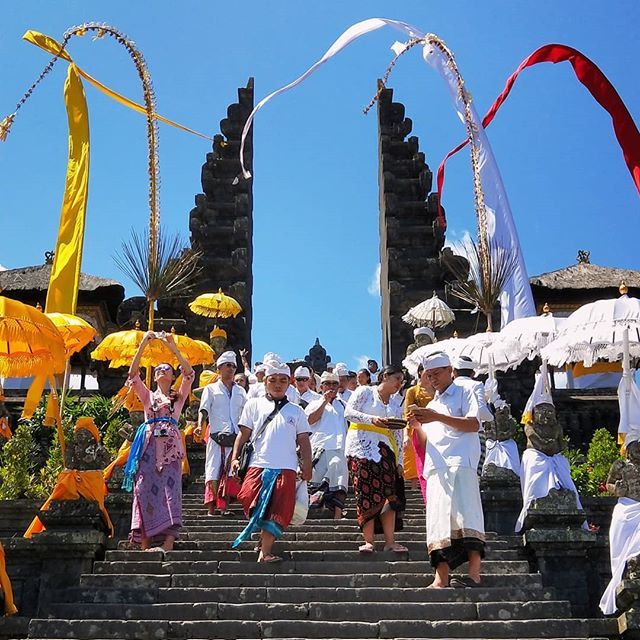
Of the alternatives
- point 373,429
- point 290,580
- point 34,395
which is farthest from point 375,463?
point 34,395

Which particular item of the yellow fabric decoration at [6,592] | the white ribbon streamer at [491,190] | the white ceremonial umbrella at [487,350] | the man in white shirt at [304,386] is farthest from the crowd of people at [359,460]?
the white ribbon streamer at [491,190]

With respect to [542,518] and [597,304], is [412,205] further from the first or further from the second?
[542,518]

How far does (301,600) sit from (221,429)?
370 cm

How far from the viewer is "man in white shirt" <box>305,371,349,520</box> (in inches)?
396

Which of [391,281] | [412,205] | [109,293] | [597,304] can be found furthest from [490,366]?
[109,293]

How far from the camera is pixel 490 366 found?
40.9 ft

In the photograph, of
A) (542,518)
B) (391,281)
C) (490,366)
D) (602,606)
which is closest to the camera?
(602,606)

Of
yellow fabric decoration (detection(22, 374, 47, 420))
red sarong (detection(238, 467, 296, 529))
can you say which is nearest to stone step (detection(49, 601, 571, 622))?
red sarong (detection(238, 467, 296, 529))

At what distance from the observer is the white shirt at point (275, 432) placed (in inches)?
303

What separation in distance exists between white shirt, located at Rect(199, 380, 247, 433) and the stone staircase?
2.36 meters

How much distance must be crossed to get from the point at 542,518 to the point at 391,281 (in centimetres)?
1406

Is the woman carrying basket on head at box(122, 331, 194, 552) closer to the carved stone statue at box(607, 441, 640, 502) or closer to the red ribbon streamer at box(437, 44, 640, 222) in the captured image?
the carved stone statue at box(607, 441, 640, 502)

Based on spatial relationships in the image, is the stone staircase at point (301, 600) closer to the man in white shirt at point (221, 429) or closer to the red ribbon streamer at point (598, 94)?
the man in white shirt at point (221, 429)

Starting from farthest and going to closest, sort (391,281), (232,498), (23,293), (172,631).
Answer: (23,293) < (391,281) < (232,498) < (172,631)
